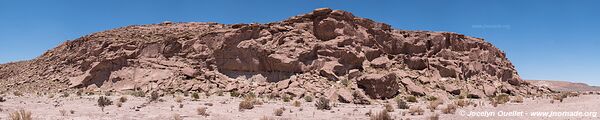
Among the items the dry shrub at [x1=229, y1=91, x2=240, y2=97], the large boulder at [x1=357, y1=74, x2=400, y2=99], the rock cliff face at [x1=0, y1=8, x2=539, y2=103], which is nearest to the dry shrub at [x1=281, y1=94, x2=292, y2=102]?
the rock cliff face at [x1=0, y1=8, x2=539, y2=103]

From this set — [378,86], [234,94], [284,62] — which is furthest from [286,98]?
[378,86]

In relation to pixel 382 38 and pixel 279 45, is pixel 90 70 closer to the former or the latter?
pixel 279 45

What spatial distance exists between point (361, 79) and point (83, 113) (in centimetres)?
1261

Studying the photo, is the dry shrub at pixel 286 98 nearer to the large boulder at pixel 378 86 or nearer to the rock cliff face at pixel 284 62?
the rock cliff face at pixel 284 62

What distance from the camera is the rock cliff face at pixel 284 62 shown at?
2284cm

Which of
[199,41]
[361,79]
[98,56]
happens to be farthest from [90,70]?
[361,79]

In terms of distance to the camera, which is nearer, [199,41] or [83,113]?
[83,113]

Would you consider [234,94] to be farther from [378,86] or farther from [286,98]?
[378,86]

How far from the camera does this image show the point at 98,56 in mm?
27344

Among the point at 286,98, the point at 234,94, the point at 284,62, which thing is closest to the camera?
the point at 286,98

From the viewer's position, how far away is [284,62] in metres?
23.5

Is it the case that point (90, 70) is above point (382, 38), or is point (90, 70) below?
below

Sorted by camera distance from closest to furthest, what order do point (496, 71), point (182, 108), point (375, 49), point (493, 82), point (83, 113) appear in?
point (83, 113)
point (182, 108)
point (375, 49)
point (493, 82)
point (496, 71)

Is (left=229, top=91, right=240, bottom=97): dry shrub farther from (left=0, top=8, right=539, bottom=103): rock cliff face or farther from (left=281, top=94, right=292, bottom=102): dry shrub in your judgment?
(left=281, top=94, right=292, bottom=102): dry shrub
